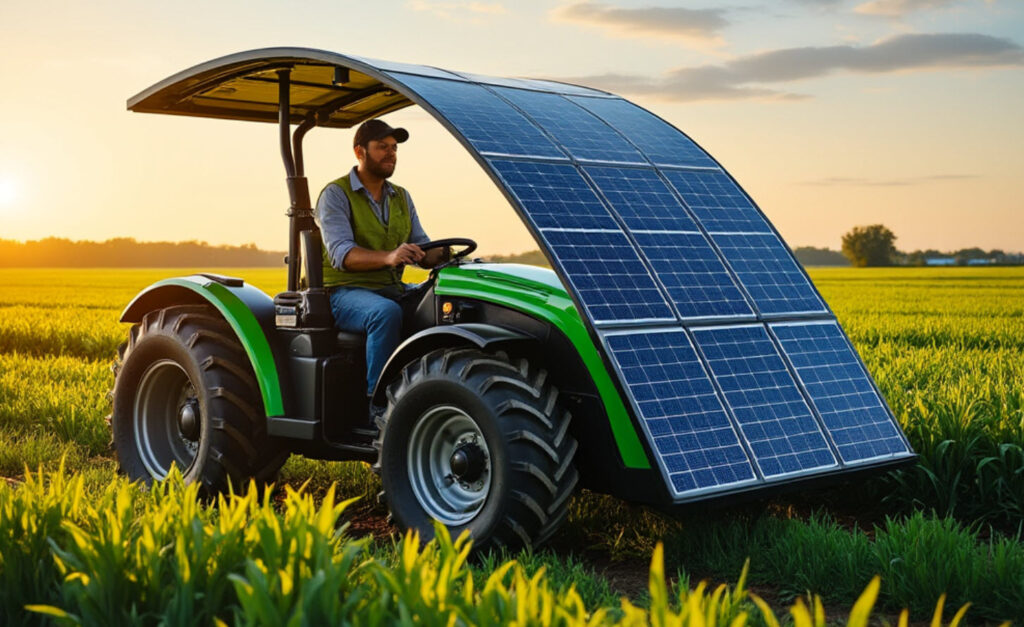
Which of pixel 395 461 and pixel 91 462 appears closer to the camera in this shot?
pixel 395 461

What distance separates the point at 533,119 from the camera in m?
7.11

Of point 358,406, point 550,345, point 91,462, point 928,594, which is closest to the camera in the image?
point 928,594

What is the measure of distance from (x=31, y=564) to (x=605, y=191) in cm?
367

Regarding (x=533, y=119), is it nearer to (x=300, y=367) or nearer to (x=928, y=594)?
(x=300, y=367)

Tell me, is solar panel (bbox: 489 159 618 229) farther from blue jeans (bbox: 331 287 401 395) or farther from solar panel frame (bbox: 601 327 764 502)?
blue jeans (bbox: 331 287 401 395)

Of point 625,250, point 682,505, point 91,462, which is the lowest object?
point 91,462

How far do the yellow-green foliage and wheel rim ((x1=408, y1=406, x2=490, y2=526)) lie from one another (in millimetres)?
1107

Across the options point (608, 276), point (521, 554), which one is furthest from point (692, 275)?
point (521, 554)

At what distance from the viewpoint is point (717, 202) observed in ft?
24.5

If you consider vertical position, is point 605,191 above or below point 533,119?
below

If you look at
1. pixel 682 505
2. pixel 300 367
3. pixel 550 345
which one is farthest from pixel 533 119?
pixel 682 505

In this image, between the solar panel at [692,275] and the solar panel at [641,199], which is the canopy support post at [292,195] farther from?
the solar panel at [692,275]

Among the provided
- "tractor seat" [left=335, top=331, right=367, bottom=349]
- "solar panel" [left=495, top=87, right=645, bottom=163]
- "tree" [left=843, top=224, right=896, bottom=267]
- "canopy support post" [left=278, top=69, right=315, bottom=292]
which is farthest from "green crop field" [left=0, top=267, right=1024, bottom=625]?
"tree" [left=843, top=224, right=896, bottom=267]

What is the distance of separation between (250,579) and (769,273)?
14.5 ft
